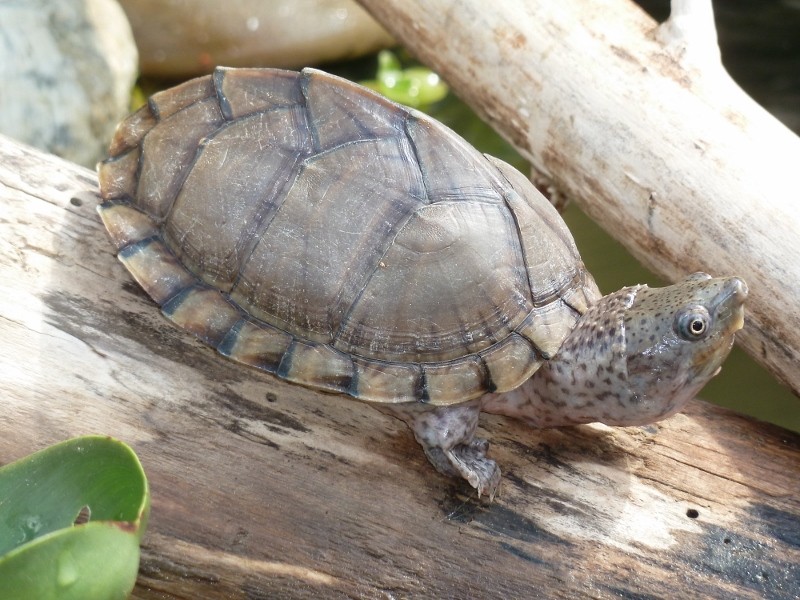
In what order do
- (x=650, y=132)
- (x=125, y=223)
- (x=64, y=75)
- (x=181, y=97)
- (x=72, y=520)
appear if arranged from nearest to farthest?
(x=72, y=520) < (x=125, y=223) < (x=181, y=97) < (x=650, y=132) < (x=64, y=75)

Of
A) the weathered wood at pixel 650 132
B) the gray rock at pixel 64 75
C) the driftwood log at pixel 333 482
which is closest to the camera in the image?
the driftwood log at pixel 333 482

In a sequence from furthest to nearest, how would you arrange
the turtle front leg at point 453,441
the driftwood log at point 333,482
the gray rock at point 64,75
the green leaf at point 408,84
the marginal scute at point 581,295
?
1. the green leaf at point 408,84
2. the gray rock at point 64,75
3. the marginal scute at point 581,295
4. the turtle front leg at point 453,441
5. the driftwood log at point 333,482

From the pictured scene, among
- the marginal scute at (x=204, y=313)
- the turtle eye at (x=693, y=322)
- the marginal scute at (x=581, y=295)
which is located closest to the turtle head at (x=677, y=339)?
the turtle eye at (x=693, y=322)

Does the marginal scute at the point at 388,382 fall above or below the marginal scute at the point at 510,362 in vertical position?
below

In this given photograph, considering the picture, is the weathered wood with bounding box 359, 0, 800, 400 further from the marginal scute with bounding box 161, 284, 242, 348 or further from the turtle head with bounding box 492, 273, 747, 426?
the marginal scute with bounding box 161, 284, 242, 348

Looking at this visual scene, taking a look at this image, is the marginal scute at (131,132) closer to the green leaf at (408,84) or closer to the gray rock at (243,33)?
the green leaf at (408,84)

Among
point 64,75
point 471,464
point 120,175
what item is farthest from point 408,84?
point 471,464

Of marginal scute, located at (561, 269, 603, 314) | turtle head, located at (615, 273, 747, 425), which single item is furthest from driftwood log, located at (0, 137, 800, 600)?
marginal scute, located at (561, 269, 603, 314)

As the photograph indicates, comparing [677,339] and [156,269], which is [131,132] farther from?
[677,339]
